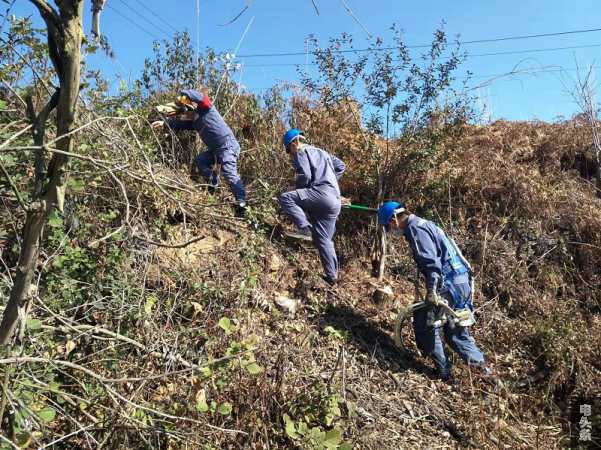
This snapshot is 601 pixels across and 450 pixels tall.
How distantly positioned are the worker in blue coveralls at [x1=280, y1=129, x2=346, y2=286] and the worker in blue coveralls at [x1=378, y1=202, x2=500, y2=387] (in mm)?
1071

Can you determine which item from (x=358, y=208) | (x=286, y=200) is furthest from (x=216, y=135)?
(x=358, y=208)

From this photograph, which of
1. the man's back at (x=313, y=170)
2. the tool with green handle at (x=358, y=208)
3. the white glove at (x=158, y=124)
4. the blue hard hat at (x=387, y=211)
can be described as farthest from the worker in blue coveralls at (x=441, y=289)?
the white glove at (x=158, y=124)

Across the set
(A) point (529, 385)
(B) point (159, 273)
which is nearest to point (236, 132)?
(B) point (159, 273)

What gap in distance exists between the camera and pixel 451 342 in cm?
405

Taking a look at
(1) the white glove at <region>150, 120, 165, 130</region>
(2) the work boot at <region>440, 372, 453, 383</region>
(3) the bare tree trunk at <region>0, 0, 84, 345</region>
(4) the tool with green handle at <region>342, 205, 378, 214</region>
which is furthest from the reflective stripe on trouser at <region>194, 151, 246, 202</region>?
(3) the bare tree trunk at <region>0, 0, 84, 345</region>

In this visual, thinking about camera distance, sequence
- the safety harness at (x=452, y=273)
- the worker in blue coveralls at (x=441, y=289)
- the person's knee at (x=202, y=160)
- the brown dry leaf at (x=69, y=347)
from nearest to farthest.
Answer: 1. the brown dry leaf at (x=69, y=347)
2. the worker in blue coveralls at (x=441, y=289)
3. the safety harness at (x=452, y=273)
4. the person's knee at (x=202, y=160)

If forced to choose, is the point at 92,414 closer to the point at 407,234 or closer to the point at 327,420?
the point at 327,420

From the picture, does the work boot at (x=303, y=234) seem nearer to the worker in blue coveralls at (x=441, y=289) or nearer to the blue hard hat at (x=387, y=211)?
the blue hard hat at (x=387, y=211)

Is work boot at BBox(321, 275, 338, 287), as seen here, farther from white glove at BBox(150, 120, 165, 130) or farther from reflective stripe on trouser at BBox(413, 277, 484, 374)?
white glove at BBox(150, 120, 165, 130)

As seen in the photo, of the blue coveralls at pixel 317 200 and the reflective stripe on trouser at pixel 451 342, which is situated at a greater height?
the blue coveralls at pixel 317 200

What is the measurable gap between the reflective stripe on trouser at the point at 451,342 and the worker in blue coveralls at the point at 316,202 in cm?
135

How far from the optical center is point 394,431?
11.0 feet

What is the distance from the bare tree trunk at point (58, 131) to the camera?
1078 mm

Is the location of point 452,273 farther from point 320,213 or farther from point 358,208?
point 358,208
